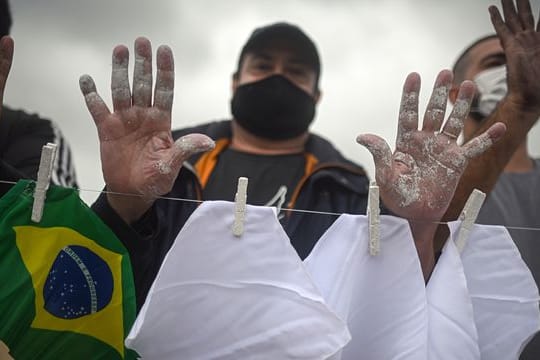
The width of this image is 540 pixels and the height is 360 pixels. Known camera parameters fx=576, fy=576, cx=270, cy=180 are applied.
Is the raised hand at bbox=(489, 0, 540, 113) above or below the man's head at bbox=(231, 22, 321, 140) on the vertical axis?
above

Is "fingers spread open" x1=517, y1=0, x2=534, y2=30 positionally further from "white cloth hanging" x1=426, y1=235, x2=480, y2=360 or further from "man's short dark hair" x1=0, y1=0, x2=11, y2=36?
"man's short dark hair" x1=0, y1=0, x2=11, y2=36

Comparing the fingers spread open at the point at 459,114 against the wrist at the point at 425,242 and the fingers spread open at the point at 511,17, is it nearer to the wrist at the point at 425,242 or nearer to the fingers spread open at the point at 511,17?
the wrist at the point at 425,242

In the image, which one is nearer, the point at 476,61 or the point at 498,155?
the point at 498,155

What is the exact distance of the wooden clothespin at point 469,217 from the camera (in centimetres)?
157

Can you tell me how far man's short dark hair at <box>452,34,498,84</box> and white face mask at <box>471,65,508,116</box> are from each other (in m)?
0.25

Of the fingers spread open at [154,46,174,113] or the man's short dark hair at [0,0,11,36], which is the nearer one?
the fingers spread open at [154,46,174,113]

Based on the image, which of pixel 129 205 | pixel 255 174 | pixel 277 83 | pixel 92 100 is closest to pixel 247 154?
pixel 255 174

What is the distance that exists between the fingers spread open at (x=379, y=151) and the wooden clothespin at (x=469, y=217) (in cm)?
27

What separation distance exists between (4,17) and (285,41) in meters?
1.21

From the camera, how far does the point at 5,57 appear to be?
4.99ft

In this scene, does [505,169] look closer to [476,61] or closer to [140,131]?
[476,61]

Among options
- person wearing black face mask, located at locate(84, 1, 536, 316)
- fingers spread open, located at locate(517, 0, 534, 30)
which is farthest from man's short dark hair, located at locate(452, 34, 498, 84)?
fingers spread open, located at locate(517, 0, 534, 30)

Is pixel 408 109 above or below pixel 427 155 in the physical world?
above

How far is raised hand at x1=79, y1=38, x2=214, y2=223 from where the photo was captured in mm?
1476
